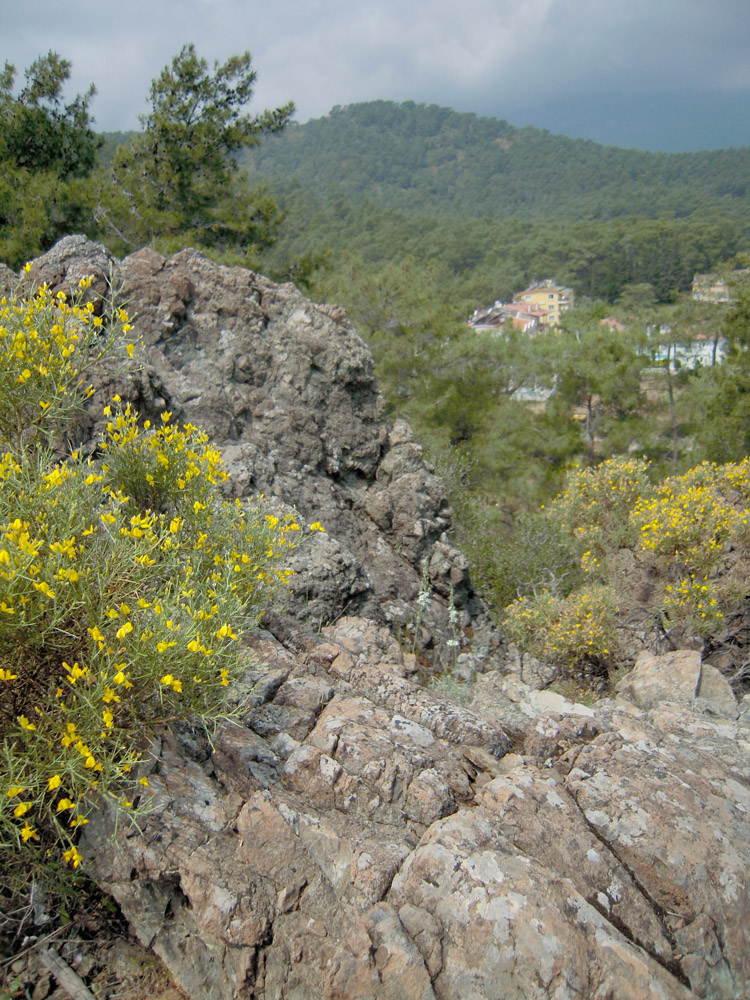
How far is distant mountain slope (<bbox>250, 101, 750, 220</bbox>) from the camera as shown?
395ft

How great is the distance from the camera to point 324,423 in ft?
27.0

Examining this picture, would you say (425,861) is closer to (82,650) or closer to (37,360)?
(82,650)

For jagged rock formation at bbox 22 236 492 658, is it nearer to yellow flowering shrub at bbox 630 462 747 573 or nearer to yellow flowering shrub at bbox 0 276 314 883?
yellow flowering shrub at bbox 630 462 747 573

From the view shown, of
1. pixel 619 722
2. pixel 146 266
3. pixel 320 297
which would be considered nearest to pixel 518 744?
pixel 619 722

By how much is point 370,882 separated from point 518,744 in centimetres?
184

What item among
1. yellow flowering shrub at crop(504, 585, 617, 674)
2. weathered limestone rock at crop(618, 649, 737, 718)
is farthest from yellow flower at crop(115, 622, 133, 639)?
yellow flowering shrub at crop(504, 585, 617, 674)

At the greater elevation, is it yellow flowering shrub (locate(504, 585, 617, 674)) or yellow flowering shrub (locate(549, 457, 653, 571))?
yellow flowering shrub (locate(549, 457, 653, 571))

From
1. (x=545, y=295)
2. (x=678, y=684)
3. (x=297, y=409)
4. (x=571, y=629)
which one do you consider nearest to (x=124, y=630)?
(x=678, y=684)

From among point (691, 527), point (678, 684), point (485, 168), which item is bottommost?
point (678, 684)

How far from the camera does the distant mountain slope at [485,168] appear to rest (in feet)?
395

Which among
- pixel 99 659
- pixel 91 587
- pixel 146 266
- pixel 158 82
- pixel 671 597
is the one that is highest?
pixel 158 82

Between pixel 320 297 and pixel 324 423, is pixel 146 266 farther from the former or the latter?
pixel 320 297

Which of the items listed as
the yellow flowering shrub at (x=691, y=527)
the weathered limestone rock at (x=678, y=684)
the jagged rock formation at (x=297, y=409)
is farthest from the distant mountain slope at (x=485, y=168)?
the weathered limestone rock at (x=678, y=684)

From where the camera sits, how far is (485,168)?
16375 centimetres
